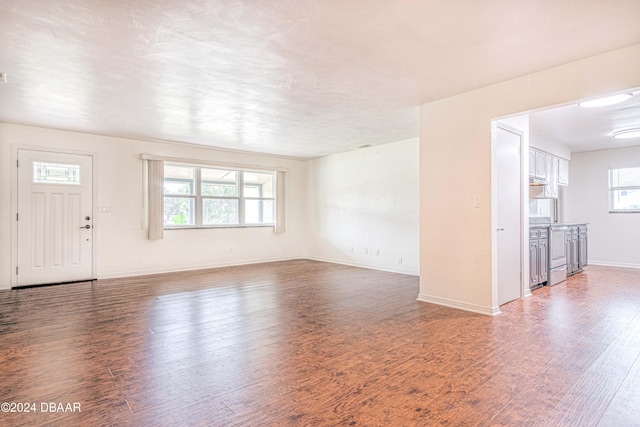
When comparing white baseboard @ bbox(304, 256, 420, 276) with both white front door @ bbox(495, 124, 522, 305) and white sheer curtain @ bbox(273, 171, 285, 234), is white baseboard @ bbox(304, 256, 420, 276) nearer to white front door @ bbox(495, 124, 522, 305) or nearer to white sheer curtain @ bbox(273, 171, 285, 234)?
white sheer curtain @ bbox(273, 171, 285, 234)

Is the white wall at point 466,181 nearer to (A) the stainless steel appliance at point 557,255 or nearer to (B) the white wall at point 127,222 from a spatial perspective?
(A) the stainless steel appliance at point 557,255

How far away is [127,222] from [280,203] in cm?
328

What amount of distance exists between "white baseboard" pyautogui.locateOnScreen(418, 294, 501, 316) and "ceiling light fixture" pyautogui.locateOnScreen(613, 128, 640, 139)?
446 centimetres

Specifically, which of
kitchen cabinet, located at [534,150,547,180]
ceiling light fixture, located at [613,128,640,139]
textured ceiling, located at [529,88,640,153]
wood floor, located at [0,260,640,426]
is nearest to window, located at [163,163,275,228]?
wood floor, located at [0,260,640,426]

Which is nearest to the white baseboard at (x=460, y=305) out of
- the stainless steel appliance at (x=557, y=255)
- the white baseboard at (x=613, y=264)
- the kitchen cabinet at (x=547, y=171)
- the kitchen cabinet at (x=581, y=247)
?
the stainless steel appliance at (x=557, y=255)

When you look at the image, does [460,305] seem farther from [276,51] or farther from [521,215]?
[276,51]

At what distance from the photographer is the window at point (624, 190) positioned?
7102mm

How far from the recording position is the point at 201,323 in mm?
3541

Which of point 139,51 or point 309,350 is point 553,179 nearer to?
point 309,350

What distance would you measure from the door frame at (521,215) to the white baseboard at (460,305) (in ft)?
0.15

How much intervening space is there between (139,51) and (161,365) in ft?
8.35

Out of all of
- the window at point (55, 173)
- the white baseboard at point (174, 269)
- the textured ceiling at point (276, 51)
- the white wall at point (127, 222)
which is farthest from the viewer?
the white baseboard at point (174, 269)

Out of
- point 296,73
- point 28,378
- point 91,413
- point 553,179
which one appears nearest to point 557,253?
point 553,179

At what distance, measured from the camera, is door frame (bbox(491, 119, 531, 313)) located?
12.3 feet
